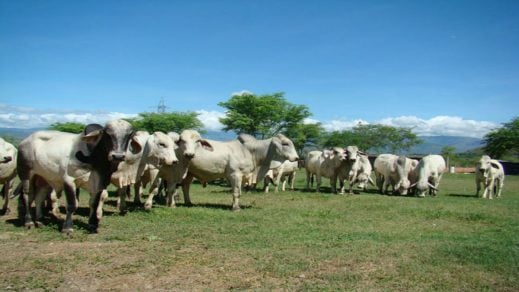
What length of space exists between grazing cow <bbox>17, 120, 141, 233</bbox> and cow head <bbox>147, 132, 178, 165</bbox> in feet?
7.09

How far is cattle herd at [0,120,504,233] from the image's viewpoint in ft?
28.5

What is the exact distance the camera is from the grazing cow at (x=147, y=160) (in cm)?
1063

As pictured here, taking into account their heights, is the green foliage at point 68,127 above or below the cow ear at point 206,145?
above

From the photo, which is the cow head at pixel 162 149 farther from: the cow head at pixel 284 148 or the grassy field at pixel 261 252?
the cow head at pixel 284 148

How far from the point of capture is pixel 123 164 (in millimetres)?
10297

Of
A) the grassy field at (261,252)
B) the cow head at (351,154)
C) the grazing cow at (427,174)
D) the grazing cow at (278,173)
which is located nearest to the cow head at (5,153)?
the grassy field at (261,252)

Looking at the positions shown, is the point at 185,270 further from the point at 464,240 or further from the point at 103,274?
the point at 464,240

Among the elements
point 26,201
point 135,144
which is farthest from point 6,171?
point 135,144

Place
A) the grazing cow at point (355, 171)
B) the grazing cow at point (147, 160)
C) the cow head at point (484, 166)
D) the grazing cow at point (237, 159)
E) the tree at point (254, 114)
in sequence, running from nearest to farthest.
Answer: the grazing cow at point (147, 160) < the grazing cow at point (237, 159) < the cow head at point (484, 166) < the grazing cow at point (355, 171) < the tree at point (254, 114)

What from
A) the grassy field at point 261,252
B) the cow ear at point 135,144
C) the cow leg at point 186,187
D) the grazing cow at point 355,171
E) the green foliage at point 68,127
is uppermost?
the green foliage at point 68,127

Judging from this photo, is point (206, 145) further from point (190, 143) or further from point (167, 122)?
point (167, 122)

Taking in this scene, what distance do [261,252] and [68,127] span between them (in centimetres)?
3881

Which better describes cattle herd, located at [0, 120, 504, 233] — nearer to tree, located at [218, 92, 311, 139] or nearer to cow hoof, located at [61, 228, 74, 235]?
cow hoof, located at [61, 228, 74, 235]

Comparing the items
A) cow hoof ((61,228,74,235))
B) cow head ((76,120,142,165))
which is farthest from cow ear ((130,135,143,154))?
cow hoof ((61,228,74,235))
